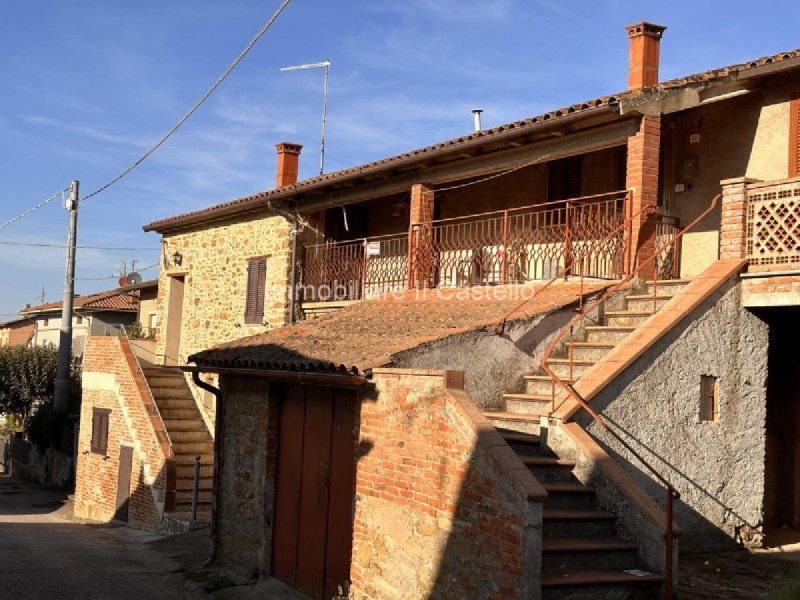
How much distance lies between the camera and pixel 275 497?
10898 millimetres

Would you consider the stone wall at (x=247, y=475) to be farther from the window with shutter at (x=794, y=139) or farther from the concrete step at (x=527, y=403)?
the window with shutter at (x=794, y=139)

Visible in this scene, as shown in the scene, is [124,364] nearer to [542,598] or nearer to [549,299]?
[549,299]

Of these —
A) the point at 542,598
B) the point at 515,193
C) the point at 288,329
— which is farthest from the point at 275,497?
the point at 515,193

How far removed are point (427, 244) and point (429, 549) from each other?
7.46m

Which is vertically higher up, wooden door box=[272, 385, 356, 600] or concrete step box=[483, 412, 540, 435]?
concrete step box=[483, 412, 540, 435]

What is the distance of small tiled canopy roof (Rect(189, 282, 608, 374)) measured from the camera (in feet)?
30.2

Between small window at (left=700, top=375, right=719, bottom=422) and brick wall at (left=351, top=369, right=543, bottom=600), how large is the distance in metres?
3.17

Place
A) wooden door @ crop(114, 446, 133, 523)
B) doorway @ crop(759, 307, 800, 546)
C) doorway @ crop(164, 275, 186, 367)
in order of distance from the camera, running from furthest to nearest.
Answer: doorway @ crop(164, 275, 186, 367), wooden door @ crop(114, 446, 133, 523), doorway @ crop(759, 307, 800, 546)

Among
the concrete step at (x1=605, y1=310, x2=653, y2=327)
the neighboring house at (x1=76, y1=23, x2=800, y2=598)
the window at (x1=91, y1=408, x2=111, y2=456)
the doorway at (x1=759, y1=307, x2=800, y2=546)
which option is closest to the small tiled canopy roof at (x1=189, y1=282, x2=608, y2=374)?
the neighboring house at (x1=76, y1=23, x2=800, y2=598)

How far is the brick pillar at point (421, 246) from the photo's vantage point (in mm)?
14469

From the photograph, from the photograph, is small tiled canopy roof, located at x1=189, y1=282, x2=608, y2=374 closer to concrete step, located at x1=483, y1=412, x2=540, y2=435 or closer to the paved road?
concrete step, located at x1=483, y1=412, x2=540, y2=435

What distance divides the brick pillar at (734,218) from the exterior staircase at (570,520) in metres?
1.44

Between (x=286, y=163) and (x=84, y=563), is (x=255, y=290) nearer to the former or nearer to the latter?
(x=286, y=163)

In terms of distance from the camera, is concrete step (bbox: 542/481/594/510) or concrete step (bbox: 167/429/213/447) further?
concrete step (bbox: 167/429/213/447)
